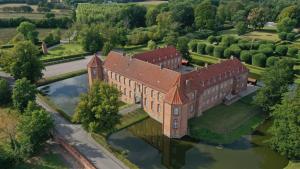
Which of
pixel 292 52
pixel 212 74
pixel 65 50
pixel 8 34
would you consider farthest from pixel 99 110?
pixel 8 34

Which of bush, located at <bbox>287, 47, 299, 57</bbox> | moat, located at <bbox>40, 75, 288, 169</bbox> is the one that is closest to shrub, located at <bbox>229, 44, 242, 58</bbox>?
bush, located at <bbox>287, 47, 299, 57</bbox>

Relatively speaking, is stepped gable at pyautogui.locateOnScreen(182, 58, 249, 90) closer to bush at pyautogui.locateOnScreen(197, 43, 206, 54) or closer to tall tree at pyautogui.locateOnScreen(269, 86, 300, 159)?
tall tree at pyautogui.locateOnScreen(269, 86, 300, 159)

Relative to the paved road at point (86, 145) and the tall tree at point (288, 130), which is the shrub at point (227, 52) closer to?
the tall tree at point (288, 130)

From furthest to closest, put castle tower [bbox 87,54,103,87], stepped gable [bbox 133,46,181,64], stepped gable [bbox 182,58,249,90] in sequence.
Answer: stepped gable [bbox 133,46,181,64]
castle tower [bbox 87,54,103,87]
stepped gable [bbox 182,58,249,90]

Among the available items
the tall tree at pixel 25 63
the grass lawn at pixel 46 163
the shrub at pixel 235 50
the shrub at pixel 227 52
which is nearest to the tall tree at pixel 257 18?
the shrub at pixel 235 50

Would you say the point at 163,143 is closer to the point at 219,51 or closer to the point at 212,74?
the point at 212,74

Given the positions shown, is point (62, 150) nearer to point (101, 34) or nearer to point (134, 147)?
point (134, 147)
